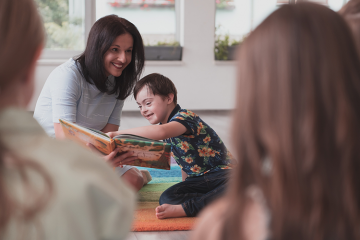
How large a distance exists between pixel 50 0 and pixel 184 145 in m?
3.54

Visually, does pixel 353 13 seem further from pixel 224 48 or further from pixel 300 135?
pixel 224 48

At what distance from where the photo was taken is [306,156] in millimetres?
474

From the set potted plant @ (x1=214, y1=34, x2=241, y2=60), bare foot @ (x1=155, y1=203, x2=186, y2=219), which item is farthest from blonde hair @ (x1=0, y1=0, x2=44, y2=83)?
potted plant @ (x1=214, y1=34, x2=241, y2=60)

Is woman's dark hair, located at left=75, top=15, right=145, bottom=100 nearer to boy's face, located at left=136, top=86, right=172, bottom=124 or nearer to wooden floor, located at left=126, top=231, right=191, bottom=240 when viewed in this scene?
boy's face, located at left=136, top=86, right=172, bottom=124

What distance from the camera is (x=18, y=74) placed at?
18.0 inches

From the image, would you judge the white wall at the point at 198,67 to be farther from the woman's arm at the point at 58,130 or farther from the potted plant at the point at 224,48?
the woman's arm at the point at 58,130

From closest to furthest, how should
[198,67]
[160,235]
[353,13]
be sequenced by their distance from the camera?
[353,13] < [160,235] < [198,67]

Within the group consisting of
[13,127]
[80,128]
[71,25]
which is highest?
[71,25]

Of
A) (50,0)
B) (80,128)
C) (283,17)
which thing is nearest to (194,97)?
(50,0)

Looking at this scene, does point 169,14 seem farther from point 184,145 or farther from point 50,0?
point 184,145

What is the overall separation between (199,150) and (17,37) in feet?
4.29

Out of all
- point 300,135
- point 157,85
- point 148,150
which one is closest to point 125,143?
point 148,150

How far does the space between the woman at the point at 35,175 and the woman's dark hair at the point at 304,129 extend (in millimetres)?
173

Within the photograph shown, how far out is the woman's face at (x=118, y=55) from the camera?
5.67 ft
